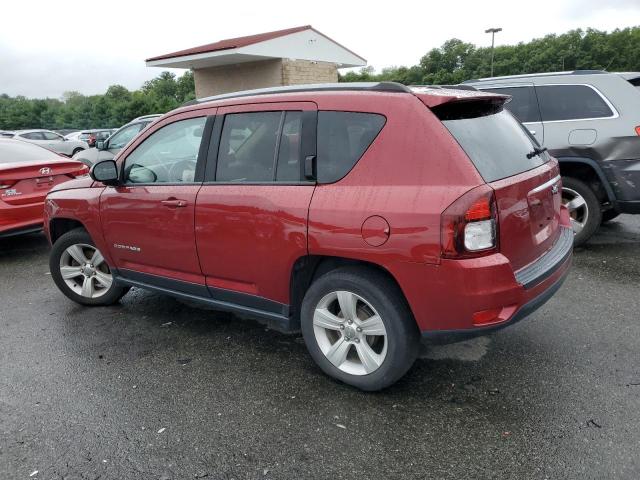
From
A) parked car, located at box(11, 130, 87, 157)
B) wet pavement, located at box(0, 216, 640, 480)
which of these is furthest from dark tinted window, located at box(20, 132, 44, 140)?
wet pavement, located at box(0, 216, 640, 480)

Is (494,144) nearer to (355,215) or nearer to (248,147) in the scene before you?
(355,215)

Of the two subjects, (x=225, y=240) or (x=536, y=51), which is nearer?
(x=225, y=240)

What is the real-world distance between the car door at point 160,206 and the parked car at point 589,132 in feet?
13.0

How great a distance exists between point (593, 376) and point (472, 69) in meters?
53.2

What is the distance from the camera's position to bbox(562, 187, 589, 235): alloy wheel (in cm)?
547

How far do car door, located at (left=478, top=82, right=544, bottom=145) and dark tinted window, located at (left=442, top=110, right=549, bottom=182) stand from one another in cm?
257

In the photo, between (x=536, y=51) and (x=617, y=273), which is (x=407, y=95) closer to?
(x=617, y=273)

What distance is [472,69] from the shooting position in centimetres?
5109

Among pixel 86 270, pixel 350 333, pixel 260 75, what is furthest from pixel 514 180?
pixel 260 75

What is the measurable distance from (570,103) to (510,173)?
3401mm

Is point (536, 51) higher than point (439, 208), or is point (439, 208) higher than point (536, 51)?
point (536, 51)

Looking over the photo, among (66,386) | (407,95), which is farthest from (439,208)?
(66,386)

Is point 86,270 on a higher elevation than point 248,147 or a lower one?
lower

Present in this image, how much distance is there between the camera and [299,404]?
2.98 meters
